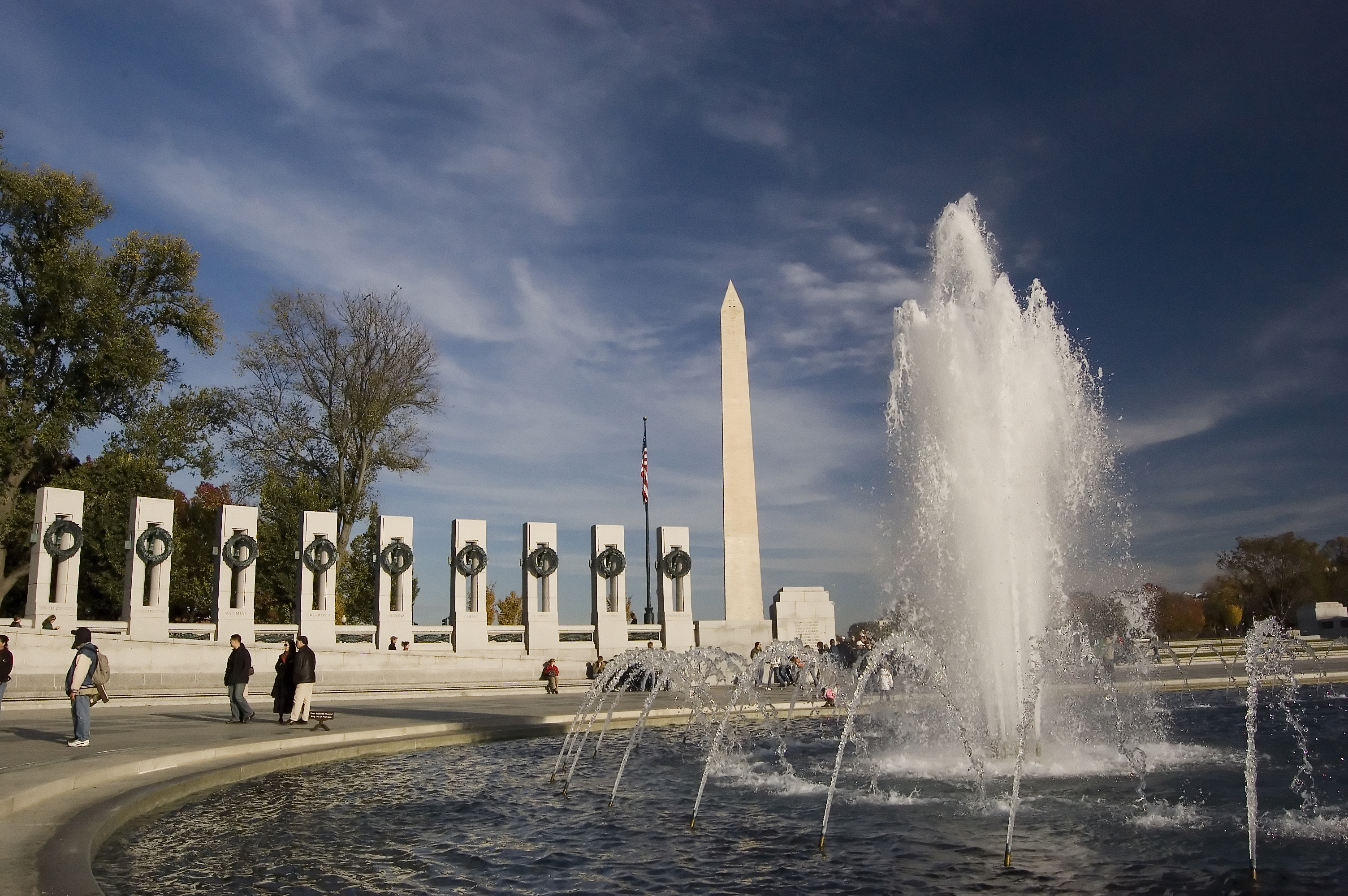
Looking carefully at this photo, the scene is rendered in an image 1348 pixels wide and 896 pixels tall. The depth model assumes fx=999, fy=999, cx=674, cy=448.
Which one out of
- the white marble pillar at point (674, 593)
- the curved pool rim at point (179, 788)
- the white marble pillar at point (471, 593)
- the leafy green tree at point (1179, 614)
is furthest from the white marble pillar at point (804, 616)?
the leafy green tree at point (1179, 614)

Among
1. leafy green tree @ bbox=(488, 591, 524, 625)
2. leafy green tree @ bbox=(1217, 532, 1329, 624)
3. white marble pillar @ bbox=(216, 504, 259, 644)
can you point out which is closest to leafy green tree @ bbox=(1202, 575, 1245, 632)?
leafy green tree @ bbox=(1217, 532, 1329, 624)

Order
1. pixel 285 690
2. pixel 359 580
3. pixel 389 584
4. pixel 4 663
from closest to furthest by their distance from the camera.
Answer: pixel 4 663
pixel 285 690
pixel 389 584
pixel 359 580

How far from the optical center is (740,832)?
8.38 metres

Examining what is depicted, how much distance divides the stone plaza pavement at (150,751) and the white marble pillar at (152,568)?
6.54 metres

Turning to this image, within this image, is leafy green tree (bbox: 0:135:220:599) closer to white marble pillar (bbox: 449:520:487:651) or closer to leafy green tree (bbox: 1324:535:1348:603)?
white marble pillar (bbox: 449:520:487:651)

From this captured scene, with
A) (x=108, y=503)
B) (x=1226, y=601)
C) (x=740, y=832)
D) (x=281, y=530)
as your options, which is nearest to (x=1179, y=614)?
(x=1226, y=601)

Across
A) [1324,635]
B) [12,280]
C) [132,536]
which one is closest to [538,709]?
[132,536]

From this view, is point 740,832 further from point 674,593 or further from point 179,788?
point 674,593

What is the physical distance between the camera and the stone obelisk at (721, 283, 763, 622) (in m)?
31.0

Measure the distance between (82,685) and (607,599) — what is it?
2135 cm

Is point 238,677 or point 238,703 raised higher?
point 238,677

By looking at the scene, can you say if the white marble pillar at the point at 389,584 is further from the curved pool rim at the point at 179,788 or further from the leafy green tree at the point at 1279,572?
the leafy green tree at the point at 1279,572

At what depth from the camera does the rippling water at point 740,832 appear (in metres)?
6.69

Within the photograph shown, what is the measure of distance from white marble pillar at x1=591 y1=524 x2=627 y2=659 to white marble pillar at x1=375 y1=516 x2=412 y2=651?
19.0 feet
